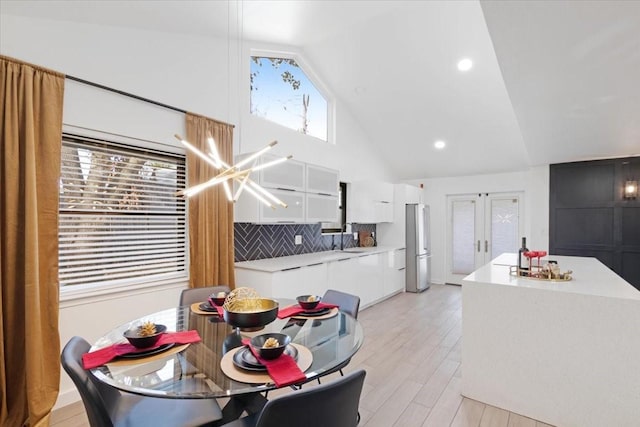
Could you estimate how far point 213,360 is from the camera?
143cm

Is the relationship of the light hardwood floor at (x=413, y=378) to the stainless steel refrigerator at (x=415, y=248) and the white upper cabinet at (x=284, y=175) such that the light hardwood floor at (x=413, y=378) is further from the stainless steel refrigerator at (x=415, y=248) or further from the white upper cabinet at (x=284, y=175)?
the white upper cabinet at (x=284, y=175)

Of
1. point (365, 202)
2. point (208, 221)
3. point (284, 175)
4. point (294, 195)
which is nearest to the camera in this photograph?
point (208, 221)

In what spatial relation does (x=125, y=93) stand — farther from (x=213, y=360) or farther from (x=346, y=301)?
(x=346, y=301)

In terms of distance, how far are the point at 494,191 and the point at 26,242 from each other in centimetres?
686

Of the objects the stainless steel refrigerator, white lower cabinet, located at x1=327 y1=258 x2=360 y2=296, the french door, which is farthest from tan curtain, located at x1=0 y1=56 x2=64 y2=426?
the french door

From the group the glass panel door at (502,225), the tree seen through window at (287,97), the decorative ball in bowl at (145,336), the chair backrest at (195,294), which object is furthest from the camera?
the glass panel door at (502,225)

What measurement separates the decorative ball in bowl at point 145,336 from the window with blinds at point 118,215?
1.38m

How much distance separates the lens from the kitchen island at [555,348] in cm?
198

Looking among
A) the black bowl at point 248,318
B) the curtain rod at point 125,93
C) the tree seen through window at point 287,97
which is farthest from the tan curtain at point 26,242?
the tree seen through window at point 287,97

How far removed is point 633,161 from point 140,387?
6.24 meters

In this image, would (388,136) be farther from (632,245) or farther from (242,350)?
(242,350)

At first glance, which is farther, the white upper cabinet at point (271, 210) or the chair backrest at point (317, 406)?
the white upper cabinet at point (271, 210)

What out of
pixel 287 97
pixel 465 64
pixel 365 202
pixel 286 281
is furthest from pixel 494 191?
pixel 286 281

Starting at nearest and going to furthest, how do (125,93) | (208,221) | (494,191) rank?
1. (125,93)
2. (208,221)
3. (494,191)
